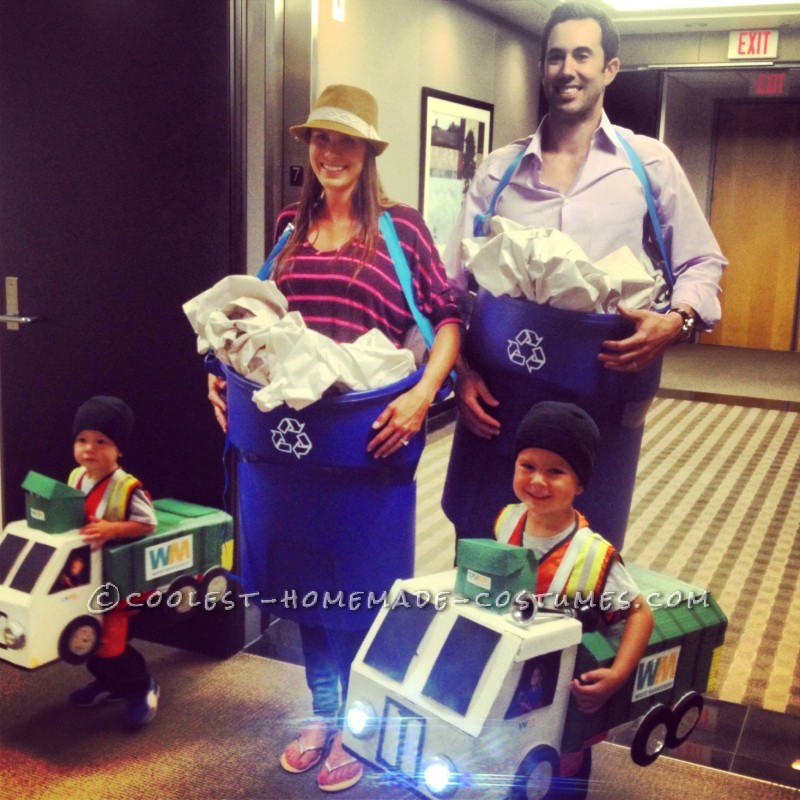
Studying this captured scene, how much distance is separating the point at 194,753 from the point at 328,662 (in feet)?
1.38

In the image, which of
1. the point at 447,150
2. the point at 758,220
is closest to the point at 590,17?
the point at 447,150

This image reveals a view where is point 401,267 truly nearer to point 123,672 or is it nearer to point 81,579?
point 81,579

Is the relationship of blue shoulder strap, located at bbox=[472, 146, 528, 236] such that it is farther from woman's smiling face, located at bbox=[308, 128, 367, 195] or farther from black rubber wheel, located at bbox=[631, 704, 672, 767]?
black rubber wheel, located at bbox=[631, 704, 672, 767]

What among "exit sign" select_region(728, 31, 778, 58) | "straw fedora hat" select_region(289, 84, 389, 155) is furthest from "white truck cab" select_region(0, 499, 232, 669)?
"exit sign" select_region(728, 31, 778, 58)

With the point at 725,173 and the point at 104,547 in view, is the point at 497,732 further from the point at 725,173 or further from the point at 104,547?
the point at 725,173

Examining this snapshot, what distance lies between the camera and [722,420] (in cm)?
604

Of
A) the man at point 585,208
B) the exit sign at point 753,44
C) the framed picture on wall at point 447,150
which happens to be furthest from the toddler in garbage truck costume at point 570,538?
the framed picture on wall at point 447,150

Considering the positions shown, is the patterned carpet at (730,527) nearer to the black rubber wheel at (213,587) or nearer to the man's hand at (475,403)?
the black rubber wheel at (213,587)

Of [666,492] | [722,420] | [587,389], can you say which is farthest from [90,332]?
[722,420]

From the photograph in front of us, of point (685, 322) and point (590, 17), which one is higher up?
point (590, 17)

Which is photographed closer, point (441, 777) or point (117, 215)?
point (441, 777)

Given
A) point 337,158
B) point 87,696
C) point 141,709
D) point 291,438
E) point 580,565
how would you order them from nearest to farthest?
point 580,565 → point 291,438 → point 337,158 → point 141,709 → point 87,696

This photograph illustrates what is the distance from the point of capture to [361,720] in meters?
1.50

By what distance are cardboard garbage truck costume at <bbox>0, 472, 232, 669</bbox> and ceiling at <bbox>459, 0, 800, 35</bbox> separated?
1.87 metres
